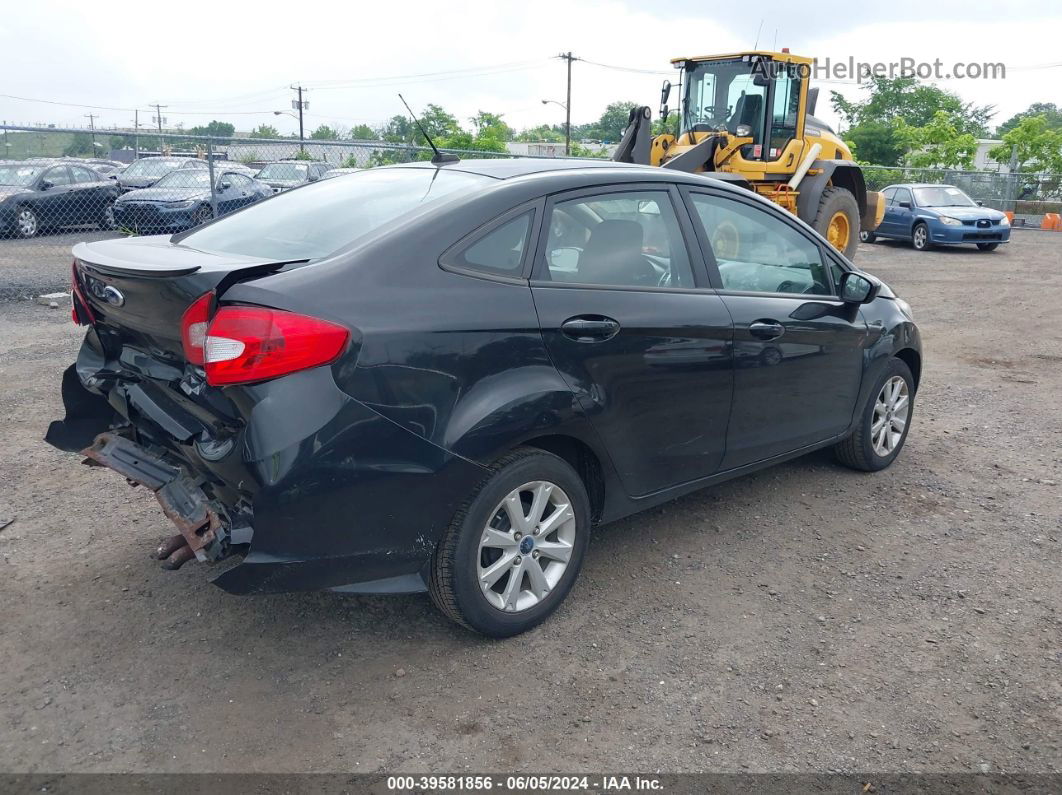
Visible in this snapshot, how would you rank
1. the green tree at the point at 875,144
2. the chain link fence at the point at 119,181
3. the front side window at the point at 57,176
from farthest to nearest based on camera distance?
1. the green tree at the point at 875,144
2. the front side window at the point at 57,176
3. the chain link fence at the point at 119,181

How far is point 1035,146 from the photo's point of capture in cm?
3300

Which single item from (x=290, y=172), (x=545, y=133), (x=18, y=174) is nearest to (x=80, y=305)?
(x=18, y=174)

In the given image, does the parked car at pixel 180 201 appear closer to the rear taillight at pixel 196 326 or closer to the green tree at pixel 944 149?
the rear taillight at pixel 196 326

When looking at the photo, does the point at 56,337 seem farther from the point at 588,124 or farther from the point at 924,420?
the point at 588,124

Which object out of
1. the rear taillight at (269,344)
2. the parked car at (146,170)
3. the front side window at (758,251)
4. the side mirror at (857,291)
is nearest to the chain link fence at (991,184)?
the parked car at (146,170)

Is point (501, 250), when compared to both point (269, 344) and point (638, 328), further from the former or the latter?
point (269, 344)

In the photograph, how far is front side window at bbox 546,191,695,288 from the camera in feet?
11.3

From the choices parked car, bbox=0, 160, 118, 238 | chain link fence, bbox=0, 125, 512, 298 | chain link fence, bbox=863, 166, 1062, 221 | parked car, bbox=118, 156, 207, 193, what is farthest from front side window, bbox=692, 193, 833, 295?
chain link fence, bbox=863, 166, 1062, 221

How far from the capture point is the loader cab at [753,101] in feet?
42.5

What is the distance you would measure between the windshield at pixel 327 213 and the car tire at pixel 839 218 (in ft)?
35.6

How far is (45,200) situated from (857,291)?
15379 millimetres

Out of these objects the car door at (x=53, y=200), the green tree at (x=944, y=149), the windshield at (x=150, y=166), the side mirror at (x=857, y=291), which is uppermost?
the green tree at (x=944, y=149)

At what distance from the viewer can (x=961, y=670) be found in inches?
127

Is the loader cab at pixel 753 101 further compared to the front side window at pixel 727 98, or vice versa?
the front side window at pixel 727 98
